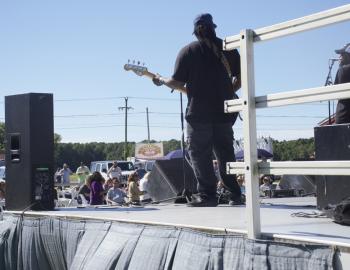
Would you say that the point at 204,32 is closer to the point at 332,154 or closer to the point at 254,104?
the point at 332,154

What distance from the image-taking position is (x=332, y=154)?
13.1 ft

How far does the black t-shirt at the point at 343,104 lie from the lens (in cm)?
471

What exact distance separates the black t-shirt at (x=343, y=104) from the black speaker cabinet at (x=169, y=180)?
2.21 metres

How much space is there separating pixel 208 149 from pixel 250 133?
225 centimetres

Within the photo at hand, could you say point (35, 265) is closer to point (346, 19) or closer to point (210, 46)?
point (210, 46)

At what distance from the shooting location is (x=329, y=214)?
136 inches

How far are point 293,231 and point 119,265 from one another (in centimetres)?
123

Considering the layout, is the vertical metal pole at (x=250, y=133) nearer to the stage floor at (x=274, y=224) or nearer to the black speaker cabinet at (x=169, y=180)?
the stage floor at (x=274, y=224)

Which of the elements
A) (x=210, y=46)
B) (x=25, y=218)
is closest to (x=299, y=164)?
(x=210, y=46)

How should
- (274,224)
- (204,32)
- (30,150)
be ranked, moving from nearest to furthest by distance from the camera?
(274,224)
(204,32)
(30,150)

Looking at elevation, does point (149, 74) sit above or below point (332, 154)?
above

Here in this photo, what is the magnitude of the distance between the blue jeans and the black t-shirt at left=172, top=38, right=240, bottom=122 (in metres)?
0.10

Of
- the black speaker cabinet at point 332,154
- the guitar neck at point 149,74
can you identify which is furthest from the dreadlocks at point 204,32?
the black speaker cabinet at point 332,154

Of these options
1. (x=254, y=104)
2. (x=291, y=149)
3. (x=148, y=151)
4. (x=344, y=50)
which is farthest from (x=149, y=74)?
(x=148, y=151)
